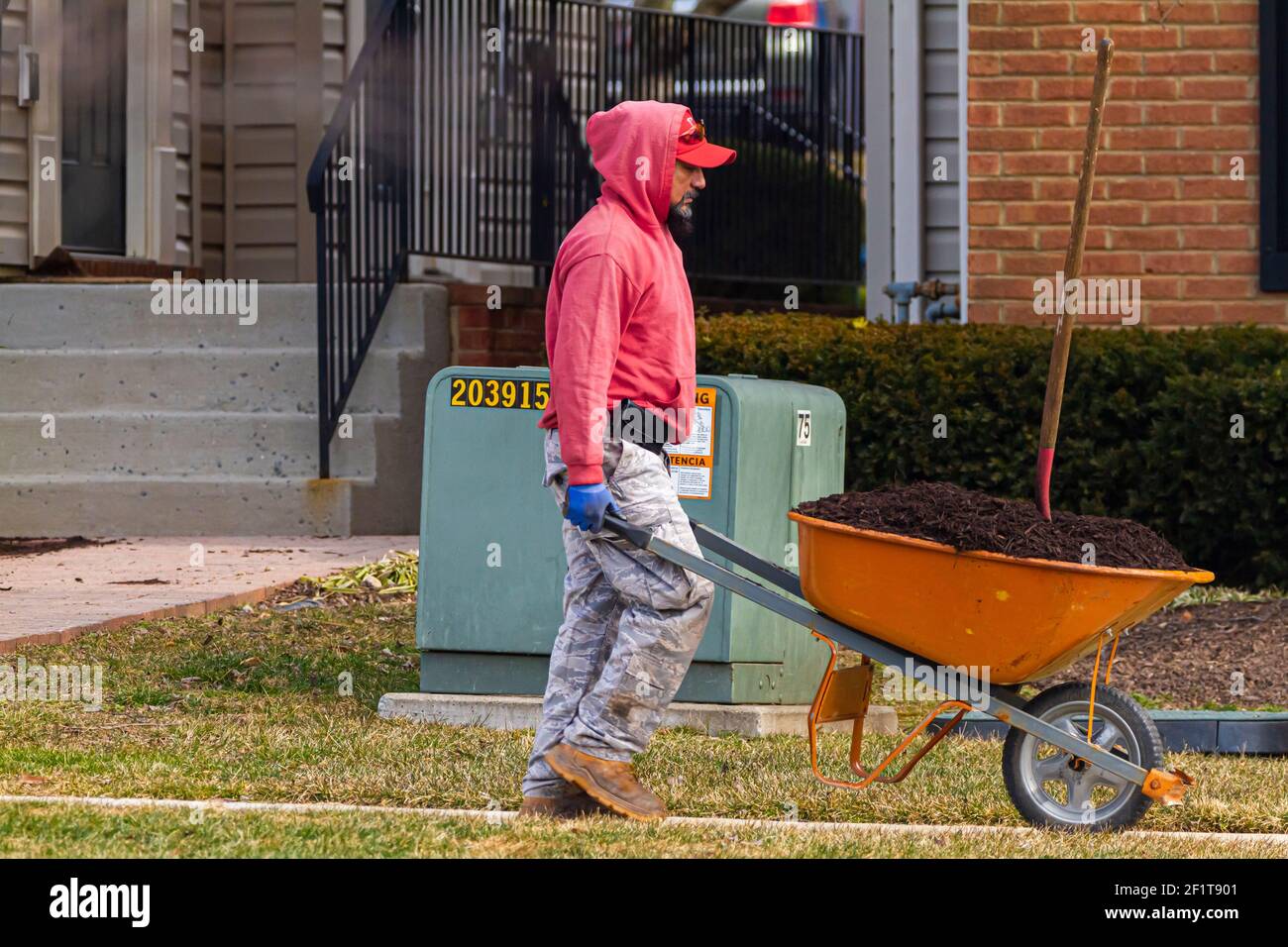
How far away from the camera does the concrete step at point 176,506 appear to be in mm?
11109

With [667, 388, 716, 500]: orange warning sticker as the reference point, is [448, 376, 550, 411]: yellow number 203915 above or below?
above

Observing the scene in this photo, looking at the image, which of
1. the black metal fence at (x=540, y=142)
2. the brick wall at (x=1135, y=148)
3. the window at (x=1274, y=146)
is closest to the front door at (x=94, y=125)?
the black metal fence at (x=540, y=142)

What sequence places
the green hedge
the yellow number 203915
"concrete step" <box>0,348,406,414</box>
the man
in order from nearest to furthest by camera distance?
the man < the yellow number 203915 < the green hedge < "concrete step" <box>0,348,406,414</box>

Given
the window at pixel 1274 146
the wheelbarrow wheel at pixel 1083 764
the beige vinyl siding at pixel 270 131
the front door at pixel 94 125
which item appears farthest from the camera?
the beige vinyl siding at pixel 270 131

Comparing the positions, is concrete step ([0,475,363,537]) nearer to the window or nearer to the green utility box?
the green utility box

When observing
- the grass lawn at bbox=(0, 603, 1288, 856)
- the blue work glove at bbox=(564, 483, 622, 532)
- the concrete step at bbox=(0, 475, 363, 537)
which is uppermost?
the blue work glove at bbox=(564, 483, 622, 532)

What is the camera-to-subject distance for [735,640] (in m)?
6.34

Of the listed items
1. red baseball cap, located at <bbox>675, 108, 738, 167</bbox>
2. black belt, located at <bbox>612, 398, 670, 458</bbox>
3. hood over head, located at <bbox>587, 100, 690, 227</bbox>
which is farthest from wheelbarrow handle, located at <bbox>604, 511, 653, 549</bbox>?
red baseball cap, located at <bbox>675, 108, 738, 167</bbox>

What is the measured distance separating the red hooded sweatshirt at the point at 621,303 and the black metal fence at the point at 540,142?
20.2 feet

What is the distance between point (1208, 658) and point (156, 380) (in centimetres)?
655

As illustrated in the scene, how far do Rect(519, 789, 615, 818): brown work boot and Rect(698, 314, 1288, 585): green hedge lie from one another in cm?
461

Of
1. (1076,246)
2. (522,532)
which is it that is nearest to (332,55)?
(522,532)

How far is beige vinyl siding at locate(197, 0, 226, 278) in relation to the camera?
14.1m

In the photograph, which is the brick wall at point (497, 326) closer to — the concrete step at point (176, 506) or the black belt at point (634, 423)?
the concrete step at point (176, 506)
